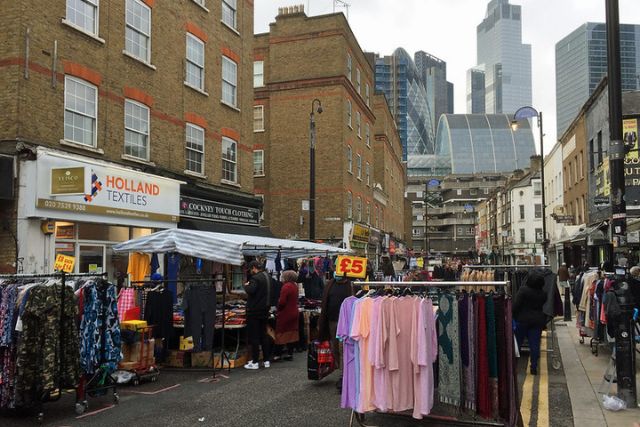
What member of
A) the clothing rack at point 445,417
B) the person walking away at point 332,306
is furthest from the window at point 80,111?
the clothing rack at point 445,417

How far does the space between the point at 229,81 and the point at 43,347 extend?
699 inches

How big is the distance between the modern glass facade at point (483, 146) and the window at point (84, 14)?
165201 millimetres

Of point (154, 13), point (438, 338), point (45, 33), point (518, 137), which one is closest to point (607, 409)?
point (438, 338)

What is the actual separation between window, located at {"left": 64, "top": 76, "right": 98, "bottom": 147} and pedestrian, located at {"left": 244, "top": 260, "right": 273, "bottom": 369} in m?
7.63

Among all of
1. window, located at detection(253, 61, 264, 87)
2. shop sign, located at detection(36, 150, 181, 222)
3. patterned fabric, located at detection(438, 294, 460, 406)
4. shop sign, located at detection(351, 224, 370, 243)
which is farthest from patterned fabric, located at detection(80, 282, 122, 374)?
window, located at detection(253, 61, 264, 87)

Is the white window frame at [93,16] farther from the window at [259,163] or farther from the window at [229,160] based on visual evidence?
the window at [259,163]

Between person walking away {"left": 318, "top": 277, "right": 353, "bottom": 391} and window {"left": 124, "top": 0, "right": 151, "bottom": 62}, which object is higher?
window {"left": 124, "top": 0, "right": 151, "bottom": 62}

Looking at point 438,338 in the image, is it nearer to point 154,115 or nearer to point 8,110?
point 8,110

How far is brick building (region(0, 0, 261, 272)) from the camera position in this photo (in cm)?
1317

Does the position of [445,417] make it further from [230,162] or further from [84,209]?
[230,162]

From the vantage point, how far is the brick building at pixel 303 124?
34188 mm

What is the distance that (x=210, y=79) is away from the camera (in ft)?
70.7

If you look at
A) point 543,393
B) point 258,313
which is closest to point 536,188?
point 258,313

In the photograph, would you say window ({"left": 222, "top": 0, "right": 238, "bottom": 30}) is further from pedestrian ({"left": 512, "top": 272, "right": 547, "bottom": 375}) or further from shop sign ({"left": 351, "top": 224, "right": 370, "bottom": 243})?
pedestrian ({"left": 512, "top": 272, "right": 547, "bottom": 375})
